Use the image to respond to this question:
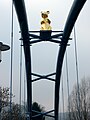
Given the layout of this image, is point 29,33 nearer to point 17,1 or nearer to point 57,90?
point 17,1

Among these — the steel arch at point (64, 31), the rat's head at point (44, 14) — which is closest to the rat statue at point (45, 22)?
the rat's head at point (44, 14)

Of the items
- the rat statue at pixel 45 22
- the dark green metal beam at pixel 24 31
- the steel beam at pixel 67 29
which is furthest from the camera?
the rat statue at pixel 45 22

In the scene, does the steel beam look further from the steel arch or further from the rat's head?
the rat's head

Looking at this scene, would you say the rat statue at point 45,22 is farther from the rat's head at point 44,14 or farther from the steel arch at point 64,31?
the steel arch at point 64,31

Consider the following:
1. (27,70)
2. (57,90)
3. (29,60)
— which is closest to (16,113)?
(57,90)

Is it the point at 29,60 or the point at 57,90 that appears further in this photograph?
the point at 57,90

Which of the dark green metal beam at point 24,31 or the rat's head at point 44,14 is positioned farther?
the rat's head at point 44,14

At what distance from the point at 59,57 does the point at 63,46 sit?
6.24 ft

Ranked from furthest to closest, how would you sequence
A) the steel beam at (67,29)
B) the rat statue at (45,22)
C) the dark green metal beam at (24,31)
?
1. the rat statue at (45,22)
2. the steel beam at (67,29)
3. the dark green metal beam at (24,31)

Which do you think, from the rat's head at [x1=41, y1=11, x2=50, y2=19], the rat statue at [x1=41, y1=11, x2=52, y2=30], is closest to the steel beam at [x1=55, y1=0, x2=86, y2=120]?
the rat statue at [x1=41, y1=11, x2=52, y2=30]

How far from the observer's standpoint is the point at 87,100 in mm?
44531

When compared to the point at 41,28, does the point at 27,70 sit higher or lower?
lower

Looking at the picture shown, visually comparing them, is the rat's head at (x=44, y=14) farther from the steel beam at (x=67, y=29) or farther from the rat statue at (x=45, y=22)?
the steel beam at (x=67, y=29)

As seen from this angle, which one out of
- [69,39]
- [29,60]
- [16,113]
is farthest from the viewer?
[16,113]
